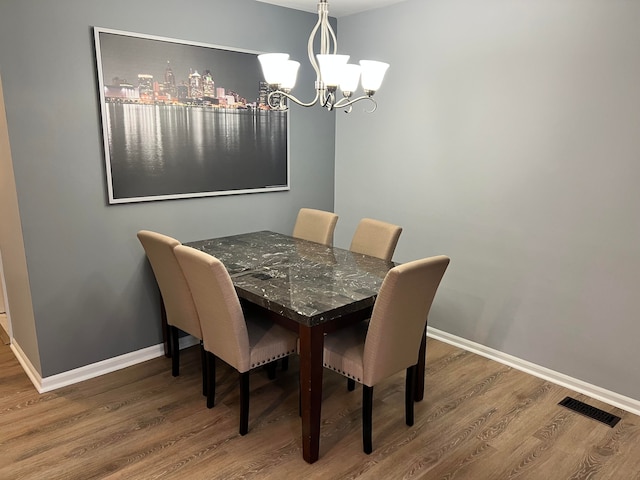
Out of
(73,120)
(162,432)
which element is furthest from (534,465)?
(73,120)

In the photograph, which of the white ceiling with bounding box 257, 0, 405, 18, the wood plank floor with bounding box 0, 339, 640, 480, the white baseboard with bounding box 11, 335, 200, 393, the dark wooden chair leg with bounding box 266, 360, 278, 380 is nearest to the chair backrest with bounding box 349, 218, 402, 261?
the wood plank floor with bounding box 0, 339, 640, 480

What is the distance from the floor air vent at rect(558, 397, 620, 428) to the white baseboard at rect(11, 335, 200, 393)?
7.99ft

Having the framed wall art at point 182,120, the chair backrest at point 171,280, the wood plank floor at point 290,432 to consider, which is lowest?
the wood plank floor at point 290,432

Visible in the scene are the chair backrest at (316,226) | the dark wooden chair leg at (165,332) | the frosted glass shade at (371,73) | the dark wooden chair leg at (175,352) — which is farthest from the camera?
the chair backrest at (316,226)

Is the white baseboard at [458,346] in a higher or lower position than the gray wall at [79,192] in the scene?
lower

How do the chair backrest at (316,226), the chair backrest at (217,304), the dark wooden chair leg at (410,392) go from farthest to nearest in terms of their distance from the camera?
the chair backrest at (316,226)
the dark wooden chair leg at (410,392)
the chair backrest at (217,304)

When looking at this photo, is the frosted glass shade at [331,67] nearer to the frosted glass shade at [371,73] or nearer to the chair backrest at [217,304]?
the frosted glass shade at [371,73]

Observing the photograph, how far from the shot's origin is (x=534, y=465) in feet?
7.00

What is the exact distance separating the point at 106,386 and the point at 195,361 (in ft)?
1.81

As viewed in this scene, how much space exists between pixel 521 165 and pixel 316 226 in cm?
139

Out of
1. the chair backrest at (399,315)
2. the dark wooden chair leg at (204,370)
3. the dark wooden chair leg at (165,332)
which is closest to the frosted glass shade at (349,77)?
the chair backrest at (399,315)

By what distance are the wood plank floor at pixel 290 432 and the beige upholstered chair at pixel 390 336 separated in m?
0.22

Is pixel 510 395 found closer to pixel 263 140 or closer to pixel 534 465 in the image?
pixel 534 465

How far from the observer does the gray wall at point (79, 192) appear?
242cm
